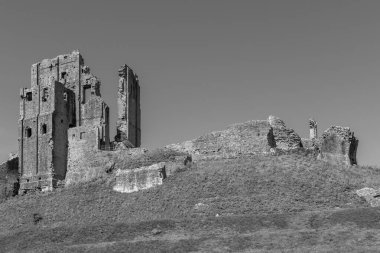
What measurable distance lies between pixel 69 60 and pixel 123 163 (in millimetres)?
18100

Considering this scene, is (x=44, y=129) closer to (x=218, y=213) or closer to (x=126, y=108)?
(x=126, y=108)

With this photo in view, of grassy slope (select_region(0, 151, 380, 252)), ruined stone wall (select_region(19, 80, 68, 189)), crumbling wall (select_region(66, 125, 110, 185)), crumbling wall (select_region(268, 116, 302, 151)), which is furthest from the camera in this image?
ruined stone wall (select_region(19, 80, 68, 189))

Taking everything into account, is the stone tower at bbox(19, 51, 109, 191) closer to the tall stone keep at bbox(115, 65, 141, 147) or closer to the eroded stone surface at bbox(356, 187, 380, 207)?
the tall stone keep at bbox(115, 65, 141, 147)

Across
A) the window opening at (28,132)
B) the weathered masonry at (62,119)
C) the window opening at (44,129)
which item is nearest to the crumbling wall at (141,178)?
the weathered masonry at (62,119)

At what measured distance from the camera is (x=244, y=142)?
40438 millimetres

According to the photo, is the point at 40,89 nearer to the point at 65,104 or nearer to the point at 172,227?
the point at 65,104

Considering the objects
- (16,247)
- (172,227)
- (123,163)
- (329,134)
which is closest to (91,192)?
(123,163)

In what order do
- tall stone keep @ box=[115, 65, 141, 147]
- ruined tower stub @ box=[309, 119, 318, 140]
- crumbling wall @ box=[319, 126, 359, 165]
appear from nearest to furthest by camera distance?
crumbling wall @ box=[319, 126, 359, 165], ruined tower stub @ box=[309, 119, 318, 140], tall stone keep @ box=[115, 65, 141, 147]

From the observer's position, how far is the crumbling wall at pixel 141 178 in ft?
124

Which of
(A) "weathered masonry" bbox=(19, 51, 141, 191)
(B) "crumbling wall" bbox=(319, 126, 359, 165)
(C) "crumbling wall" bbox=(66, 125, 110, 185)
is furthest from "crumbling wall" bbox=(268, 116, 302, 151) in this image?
(A) "weathered masonry" bbox=(19, 51, 141, 191)

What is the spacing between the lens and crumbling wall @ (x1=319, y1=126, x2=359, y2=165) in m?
40.6

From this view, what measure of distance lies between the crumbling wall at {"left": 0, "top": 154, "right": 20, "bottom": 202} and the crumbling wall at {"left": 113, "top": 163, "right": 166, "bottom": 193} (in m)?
13.5

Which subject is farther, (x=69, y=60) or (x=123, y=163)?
(x=69, y=60)

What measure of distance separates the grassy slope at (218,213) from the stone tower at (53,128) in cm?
577
